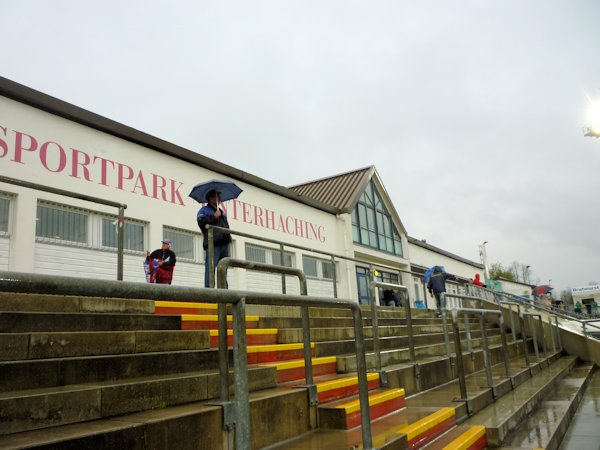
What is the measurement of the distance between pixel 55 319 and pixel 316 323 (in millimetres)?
3462

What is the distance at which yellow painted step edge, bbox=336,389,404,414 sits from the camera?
12.2 ft

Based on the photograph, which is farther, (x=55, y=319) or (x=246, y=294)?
(x=55, y=319)

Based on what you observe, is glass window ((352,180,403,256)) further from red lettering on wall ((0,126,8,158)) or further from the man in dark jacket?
the man in dark jacket

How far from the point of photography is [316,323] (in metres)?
6.35

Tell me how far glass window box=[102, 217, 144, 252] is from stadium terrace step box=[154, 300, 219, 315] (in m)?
4.83

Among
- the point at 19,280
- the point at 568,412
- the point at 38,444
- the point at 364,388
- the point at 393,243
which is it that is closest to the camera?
the point at 19,280

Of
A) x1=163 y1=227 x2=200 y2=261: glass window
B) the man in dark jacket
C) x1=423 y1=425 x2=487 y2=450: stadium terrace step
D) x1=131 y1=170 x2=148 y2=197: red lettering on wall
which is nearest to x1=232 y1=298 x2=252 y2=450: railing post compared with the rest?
x1=423 y1=425 x2=487 y2=450: stadium terrace step

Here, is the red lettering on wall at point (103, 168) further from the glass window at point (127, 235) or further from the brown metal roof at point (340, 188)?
the brown metal roof at point (340, 188)

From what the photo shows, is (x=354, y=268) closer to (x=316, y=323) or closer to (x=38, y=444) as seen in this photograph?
(x=316, y=323)

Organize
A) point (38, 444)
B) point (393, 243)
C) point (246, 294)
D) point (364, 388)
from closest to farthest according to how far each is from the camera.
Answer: point (38, 444) < point (246, 294) < point (364, 388) < point (393, 243)

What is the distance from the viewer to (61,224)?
29.4 feet

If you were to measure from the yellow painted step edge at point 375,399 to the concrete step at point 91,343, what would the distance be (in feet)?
4.15

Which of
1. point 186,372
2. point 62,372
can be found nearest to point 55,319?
point 62,372

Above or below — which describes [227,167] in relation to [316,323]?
above
